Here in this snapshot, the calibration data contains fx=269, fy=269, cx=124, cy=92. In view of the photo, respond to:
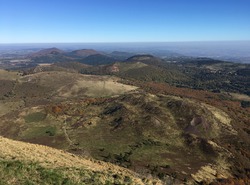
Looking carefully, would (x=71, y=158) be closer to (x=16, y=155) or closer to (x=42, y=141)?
(x=16, y=155)

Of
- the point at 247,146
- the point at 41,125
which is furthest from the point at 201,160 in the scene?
the point at 41,125

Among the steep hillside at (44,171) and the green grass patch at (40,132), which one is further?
the green grass patch at (40,132)

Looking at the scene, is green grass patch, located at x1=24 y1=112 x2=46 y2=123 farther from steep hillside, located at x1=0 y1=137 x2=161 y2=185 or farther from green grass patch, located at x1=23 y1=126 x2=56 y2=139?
steep hillside, located at x1=0 y1=137 x2=161 y2=185

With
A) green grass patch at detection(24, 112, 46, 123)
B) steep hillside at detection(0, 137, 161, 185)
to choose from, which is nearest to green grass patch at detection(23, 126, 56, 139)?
green grass patch at detection(24, 112, 46, 123)

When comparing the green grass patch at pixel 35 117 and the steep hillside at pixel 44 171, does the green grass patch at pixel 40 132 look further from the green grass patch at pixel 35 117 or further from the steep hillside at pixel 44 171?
the steep hillside at pixel 44 171

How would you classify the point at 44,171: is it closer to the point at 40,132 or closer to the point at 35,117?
the point at 40,132

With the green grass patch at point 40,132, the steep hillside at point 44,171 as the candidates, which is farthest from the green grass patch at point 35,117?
the steep hillside at point 44,171

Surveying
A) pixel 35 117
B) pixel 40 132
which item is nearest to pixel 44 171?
pixel 40 132

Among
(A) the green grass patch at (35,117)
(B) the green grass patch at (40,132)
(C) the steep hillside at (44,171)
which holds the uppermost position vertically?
(C) the steep hillside at (44,171)
